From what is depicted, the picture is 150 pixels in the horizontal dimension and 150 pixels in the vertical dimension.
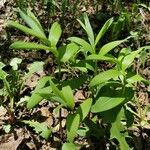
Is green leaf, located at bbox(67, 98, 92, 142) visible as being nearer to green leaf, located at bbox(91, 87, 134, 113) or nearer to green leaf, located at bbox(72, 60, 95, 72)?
green leaf, located at bbox(91, 87, 134, 113)

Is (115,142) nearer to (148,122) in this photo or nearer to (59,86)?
(148,122)

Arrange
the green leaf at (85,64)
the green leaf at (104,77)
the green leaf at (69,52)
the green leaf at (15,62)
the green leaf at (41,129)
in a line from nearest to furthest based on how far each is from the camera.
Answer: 1. the green leaf at (104,77)
2. the green leaf at (69,52)
3. the green leaf at (85,64)
4. the green leaf at (41,129)
5. the green leaf at (15,62)

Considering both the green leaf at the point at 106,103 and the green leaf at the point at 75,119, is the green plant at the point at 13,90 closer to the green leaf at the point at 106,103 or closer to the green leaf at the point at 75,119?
the green leaf at the point at 75,119

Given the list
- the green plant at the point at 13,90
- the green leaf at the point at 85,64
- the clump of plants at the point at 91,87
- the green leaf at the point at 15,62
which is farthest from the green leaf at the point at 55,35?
the green leaf at the point at 15,62

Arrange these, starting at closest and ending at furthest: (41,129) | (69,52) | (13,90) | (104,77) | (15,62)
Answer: (104,77), (69,52), (41,129), (13,90), (15,62)

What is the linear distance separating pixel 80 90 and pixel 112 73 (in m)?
0.92

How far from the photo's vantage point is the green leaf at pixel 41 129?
2.34 m

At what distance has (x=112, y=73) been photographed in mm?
1853

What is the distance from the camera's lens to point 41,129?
2.38 metres

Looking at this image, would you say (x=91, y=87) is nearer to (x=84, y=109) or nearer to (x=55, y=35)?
(x=84, y=109)

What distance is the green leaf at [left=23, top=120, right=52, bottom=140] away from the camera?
234cm

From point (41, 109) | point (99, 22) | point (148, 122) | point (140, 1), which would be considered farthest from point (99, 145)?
point (140, 1)

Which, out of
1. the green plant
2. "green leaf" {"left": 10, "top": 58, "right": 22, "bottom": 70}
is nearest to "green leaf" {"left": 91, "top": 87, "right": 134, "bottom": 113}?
the green plant

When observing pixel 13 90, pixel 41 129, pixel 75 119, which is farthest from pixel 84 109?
pixel 13 90
